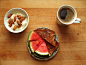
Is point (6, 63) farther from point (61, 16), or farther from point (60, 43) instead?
point (61, 16)

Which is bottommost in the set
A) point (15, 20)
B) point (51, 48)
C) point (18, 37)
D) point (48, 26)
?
point (51, 48)

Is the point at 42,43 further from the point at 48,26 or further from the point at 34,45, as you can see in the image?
the point at 48,26

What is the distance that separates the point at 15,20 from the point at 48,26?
1.46 ft

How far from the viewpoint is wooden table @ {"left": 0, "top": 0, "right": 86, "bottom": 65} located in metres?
1.33

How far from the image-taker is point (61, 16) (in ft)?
4.08

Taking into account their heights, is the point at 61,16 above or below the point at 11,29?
above

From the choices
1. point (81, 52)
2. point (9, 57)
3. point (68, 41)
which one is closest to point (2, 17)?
point (9, 57)

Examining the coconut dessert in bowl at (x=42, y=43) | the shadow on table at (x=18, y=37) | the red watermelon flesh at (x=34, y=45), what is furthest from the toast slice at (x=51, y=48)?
the shadow on table at (x=18, y=37)

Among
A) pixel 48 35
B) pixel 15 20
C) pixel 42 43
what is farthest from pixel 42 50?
pixel 15 20

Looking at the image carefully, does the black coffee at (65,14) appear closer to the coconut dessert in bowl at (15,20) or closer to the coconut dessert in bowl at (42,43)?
the coconut dessert in bowl at (42,43)

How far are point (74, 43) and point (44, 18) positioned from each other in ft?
1.78

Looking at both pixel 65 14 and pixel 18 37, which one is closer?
pixel 65 14

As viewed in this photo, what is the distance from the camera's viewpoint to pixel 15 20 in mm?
1242

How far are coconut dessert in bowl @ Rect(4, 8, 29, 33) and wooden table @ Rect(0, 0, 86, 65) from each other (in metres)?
0.11
